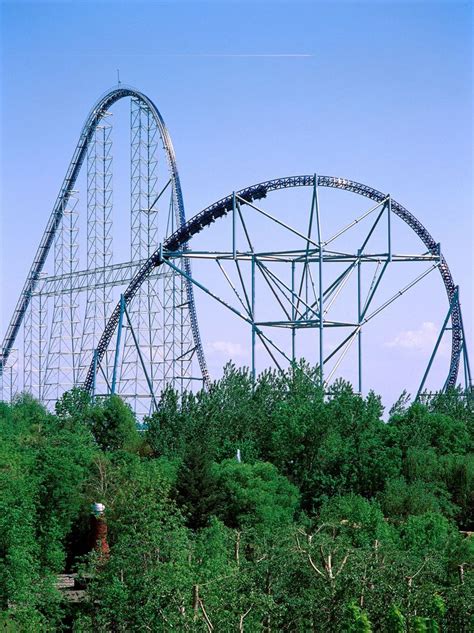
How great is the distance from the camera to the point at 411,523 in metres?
22.1

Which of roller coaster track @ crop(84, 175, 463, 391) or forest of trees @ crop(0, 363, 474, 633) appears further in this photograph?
roller coaster track @ crop(84, 175, 463, 391)

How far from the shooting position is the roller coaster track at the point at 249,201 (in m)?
31.1

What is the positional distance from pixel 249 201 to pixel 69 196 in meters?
9.51

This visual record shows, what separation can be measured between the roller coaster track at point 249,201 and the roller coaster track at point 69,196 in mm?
902

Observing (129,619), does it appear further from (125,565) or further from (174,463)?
(174,463)

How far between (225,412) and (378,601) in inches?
608

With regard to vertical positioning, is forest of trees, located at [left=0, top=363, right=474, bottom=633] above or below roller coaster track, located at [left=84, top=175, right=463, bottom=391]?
below

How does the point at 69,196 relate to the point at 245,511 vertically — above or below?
above

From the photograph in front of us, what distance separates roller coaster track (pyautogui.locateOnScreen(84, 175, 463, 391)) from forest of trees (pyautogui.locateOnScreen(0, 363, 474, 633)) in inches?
76.0

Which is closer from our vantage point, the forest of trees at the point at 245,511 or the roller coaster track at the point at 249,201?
the forest of trees at the point at 245,511

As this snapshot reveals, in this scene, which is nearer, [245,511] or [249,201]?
[245,511]

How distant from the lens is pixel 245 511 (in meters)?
25.6

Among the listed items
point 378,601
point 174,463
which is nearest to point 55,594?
point 378,601

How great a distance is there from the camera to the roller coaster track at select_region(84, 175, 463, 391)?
3114cm
